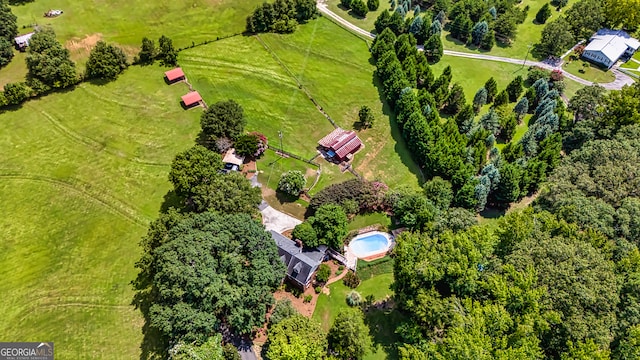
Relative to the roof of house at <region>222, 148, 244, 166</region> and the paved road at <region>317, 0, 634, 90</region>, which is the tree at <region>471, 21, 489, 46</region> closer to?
the paved road at <region>317, 0, 634, 90</region>

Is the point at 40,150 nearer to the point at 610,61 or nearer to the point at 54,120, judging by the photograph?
the point at 54,120

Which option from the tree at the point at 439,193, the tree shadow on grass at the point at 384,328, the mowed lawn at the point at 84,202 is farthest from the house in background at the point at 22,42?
the tree shadow on grass at the point at 384,328

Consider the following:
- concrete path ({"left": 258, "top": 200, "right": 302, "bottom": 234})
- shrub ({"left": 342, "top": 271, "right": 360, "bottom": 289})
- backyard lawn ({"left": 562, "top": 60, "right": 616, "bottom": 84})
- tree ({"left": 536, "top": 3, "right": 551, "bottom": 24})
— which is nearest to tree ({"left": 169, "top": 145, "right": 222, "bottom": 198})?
concrete path ({"left": 258, "top": 200, "right": 302, "bottom": 234})

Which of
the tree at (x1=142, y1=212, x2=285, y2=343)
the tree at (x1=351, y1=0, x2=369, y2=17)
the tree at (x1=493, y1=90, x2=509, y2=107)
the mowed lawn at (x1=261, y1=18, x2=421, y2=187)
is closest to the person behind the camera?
the tree at (x1=142, y1=212, x2=285, y2=343)

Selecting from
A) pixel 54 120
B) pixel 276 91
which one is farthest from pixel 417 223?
pixel 54 120

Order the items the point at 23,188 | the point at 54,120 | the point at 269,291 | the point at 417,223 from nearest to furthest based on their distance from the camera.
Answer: the point at 269,291 < the point at 417,223 < the point at 23,188 < the point at 54,120

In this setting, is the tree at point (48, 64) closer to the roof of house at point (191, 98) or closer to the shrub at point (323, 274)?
the roof of house at point (191, 98)

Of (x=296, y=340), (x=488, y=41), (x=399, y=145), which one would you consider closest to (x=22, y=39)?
(x=399, y=145)
